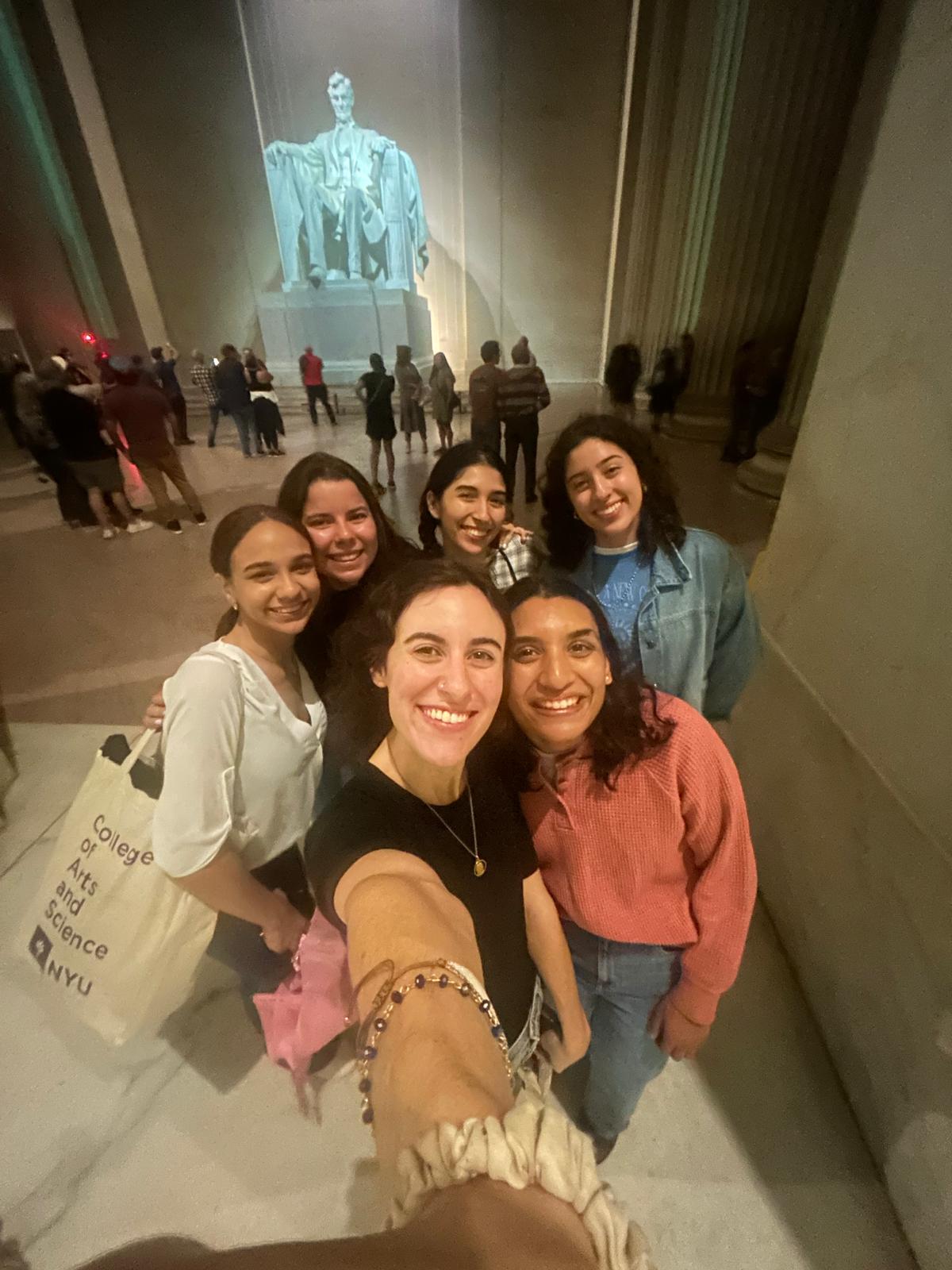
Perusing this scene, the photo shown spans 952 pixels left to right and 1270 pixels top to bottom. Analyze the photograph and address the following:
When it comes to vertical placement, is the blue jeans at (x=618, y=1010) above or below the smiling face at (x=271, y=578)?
below

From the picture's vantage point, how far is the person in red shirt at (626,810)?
1007mm

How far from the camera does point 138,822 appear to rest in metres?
1.23

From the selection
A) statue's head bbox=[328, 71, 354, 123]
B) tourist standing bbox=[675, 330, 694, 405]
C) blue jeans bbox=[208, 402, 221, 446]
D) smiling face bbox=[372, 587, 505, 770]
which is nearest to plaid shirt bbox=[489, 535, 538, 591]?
smiling face bbox=[372, 587, 505, 770]

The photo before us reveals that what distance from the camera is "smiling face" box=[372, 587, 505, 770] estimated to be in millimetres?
882

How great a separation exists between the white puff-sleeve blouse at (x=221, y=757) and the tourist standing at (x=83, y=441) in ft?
6.37

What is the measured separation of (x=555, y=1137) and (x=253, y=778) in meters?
0.96

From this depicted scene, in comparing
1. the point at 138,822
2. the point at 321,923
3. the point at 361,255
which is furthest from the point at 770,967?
the point at 361,255

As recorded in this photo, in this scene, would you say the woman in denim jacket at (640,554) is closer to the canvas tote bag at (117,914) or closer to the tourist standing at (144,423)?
the canvas tote bag at (117,914)

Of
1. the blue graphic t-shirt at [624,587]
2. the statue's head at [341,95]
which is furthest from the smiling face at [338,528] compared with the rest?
the statue's head at [341,95]

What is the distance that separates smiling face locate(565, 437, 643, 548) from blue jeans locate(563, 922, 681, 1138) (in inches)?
43.0

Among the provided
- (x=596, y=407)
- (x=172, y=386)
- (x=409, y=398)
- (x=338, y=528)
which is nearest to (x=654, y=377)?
(x=596, y=407)

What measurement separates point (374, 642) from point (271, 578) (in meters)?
0.37

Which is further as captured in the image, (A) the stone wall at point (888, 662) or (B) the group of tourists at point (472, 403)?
(B) the group of tourists at point (472, 403)

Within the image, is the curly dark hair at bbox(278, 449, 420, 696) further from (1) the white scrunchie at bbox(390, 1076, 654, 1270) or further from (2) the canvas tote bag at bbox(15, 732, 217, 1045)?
(1) the white scrunchie at bbox(390, 1076, 654, 1270)
